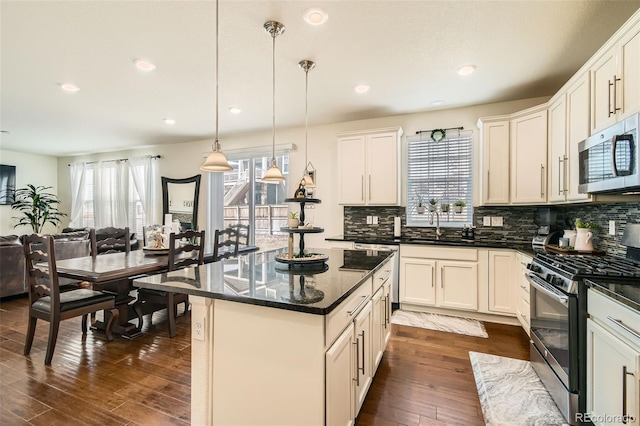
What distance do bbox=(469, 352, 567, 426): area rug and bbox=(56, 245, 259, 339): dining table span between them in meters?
2.94

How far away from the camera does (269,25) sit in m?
2.17

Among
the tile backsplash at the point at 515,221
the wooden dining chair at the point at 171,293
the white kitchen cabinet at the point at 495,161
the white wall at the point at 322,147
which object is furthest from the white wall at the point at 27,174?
the white kitchen cabinet at the point at 495,161

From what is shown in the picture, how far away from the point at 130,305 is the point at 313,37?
3.20 meters

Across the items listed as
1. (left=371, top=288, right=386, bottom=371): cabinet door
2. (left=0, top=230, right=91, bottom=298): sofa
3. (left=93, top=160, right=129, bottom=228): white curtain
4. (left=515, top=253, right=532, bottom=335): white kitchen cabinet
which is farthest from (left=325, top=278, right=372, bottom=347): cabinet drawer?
(left=93, top=160, right=129, bottom=228): white curtain

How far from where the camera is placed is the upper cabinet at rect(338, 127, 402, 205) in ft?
13.3

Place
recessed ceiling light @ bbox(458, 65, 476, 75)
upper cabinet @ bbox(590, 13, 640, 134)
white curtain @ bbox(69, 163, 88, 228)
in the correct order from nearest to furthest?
upper cabinet @ bbox(590, 13, 640, 134), recessed ceiling light @ bbox(458, 65, 476, 75), white curtain @ bbox(69, 163, 88, 228)

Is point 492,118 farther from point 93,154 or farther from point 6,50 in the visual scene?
→ point 93,154

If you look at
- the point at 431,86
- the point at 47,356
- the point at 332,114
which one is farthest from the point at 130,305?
the point at 431,86

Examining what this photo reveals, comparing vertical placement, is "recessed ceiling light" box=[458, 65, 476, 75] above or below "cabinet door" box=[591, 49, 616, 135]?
above

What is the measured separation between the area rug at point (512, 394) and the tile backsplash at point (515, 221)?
126 centimetres

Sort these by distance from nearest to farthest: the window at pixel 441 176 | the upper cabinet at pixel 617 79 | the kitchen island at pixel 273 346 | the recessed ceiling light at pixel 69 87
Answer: the kitchen island at pixel 273 346
the upper cabinet at pixel 617 79
the recessed ceiling light at pixel 69 87
the window at pixel 441 176

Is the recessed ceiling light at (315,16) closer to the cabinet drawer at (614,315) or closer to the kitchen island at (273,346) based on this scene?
the kitchen island at (273,346)

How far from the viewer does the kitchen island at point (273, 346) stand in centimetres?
127

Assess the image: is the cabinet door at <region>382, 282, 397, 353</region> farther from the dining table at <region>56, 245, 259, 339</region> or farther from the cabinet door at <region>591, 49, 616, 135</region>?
the dining table at <region>56, 245, 259, 339</region>
